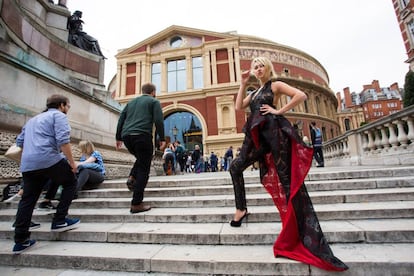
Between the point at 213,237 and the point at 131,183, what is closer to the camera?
the point at 213,237

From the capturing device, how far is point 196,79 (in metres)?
22.8

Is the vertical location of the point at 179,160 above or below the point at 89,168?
above

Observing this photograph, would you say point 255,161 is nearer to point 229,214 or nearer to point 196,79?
point 229,214

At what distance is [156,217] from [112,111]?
4900 millimetres

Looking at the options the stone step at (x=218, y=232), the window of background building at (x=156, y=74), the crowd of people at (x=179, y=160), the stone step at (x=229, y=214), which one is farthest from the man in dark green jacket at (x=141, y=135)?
the window of background building at (x=156, y=74)

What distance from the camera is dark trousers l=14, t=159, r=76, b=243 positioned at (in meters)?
2.03

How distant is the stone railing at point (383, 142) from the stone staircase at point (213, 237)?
2733mm

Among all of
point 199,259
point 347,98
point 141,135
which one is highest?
point 347,98

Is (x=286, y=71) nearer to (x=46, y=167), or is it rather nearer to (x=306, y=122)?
(x=306, y=122)

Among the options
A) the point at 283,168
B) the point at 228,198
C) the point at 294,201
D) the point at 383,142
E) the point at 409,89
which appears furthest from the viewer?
the point at 409,89

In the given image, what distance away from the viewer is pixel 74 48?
20.0 feet

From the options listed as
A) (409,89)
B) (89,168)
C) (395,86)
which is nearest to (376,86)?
(395,86)

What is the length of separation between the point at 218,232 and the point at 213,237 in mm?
77

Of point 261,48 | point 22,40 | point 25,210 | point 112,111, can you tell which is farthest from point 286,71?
point 25,210
